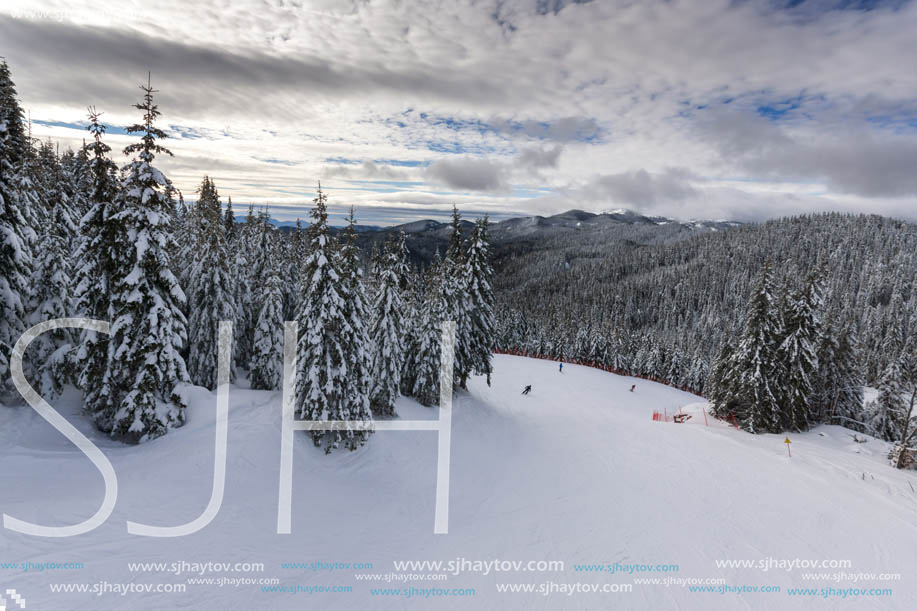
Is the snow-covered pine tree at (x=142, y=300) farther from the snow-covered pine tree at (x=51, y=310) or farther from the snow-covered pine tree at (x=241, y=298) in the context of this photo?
the snow-covered pine tree at (x=241, y=298)

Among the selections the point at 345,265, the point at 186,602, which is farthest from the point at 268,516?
the point at 345,265

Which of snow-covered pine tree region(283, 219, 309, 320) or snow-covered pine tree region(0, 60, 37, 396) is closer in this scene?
snow-covered pine tree region(0, 60, 37, 396)

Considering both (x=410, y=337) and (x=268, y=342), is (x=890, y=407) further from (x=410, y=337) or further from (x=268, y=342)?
(x=268, y=342)

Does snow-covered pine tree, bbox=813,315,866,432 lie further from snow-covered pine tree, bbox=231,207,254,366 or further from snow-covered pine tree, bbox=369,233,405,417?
snow-covered pine tree, bbox=231,207,254,366

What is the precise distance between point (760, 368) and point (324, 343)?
1214 inches

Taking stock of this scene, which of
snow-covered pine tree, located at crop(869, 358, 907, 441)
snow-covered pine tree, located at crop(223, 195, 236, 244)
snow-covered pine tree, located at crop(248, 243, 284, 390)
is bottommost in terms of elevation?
snow-covered pine tree, located at crop(869, 358, 907, 441)

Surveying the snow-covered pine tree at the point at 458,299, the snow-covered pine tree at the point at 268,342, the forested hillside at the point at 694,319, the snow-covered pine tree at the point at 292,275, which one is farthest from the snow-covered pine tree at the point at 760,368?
the snow-covered pine tree at the point at 292,275

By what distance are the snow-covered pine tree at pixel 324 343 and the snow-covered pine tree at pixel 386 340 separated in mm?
3813

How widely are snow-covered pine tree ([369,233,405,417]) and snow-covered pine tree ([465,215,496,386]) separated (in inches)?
234

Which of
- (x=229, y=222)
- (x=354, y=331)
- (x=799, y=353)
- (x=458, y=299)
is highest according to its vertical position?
(x=229, y=222)

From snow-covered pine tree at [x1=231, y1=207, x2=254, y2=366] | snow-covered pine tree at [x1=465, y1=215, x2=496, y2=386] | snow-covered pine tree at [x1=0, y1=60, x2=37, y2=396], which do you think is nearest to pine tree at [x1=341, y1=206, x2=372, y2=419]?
snow-covered pine tree at [x1=465, y1=215, x2=496, y2=386]

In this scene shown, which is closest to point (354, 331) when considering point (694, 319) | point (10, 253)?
point (10, 253)

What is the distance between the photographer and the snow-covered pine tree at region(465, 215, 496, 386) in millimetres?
27688

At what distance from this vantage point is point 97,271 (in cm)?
1488
